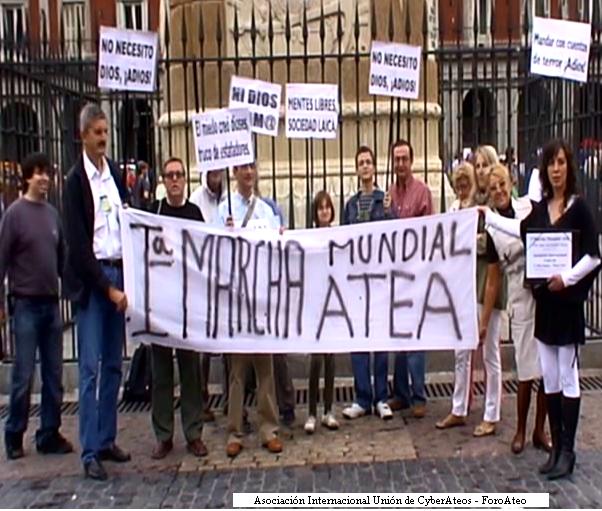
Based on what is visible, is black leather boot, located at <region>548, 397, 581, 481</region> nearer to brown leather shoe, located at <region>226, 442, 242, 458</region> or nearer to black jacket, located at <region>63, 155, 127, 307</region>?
brown leather shoe, located at <region>226, 442, 242, 458</region>

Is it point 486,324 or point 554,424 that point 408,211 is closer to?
point 486,324

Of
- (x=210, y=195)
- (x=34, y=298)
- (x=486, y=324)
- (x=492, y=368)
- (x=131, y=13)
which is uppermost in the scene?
(x=131, y=13)

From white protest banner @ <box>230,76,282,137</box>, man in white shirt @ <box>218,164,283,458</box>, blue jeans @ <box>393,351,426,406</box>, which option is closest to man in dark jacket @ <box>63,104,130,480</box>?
man in white shirt @ <box>218,164,283,458</box>

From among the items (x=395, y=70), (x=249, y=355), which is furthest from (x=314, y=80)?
(x=249, y=355)

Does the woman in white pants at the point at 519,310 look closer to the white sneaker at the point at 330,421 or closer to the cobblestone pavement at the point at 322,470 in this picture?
the cobblestone pavement at the point at 322,470

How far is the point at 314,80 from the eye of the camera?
30.8ft

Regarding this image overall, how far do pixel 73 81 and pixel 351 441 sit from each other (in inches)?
195

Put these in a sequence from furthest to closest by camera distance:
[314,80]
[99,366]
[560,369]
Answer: [314,80] < [99,366] < [560,369]

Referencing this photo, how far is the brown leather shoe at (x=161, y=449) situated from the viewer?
5977mm

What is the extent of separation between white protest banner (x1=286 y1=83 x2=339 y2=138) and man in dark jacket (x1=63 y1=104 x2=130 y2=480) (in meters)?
1.69

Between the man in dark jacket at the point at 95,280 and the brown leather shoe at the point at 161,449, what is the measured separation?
0.34 m

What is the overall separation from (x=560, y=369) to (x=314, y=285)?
5.97ft

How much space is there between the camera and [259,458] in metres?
5.89

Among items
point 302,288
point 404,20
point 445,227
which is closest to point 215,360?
point 302,288
